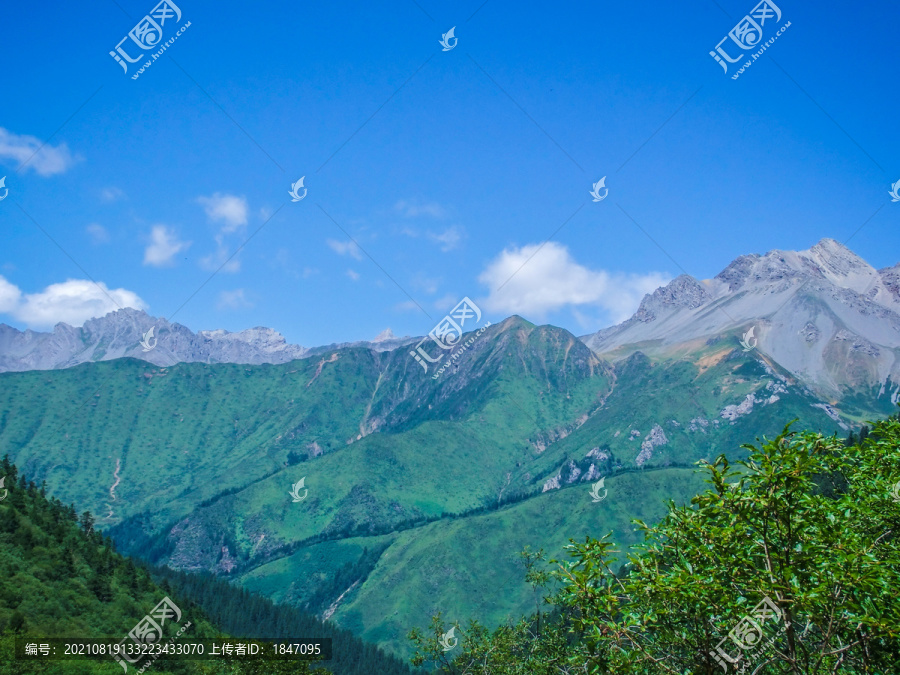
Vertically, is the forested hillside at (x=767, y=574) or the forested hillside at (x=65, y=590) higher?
the forested hillside at (x=65, y=590)

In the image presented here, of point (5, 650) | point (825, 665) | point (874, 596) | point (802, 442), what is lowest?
point (825, 665)

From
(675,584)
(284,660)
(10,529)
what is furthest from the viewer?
(10,529)

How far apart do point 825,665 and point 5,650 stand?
3023 inches

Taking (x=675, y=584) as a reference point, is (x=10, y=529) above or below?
above

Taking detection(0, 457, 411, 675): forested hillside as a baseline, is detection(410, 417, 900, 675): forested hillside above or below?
below

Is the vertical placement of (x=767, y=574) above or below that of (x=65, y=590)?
below

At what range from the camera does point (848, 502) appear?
1309cm

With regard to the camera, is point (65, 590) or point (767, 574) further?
point (65, 590)

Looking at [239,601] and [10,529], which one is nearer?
[10,529]

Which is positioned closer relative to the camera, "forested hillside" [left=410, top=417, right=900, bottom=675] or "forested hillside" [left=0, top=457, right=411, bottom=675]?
"forested hillside" [left=410, top=417, right=900, bottom=675]

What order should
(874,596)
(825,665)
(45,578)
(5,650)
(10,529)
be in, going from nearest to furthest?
1. (874,596)
2. (825,665)
3. (5,650)
4. (45,578)
5. (10,529)

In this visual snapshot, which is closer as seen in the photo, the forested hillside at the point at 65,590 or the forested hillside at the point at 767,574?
the forested hillside at the point at 767,574

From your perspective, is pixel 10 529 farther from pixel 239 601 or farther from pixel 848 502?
pixel 848 502

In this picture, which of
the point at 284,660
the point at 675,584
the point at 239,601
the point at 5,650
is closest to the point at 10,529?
the point at 5,650
